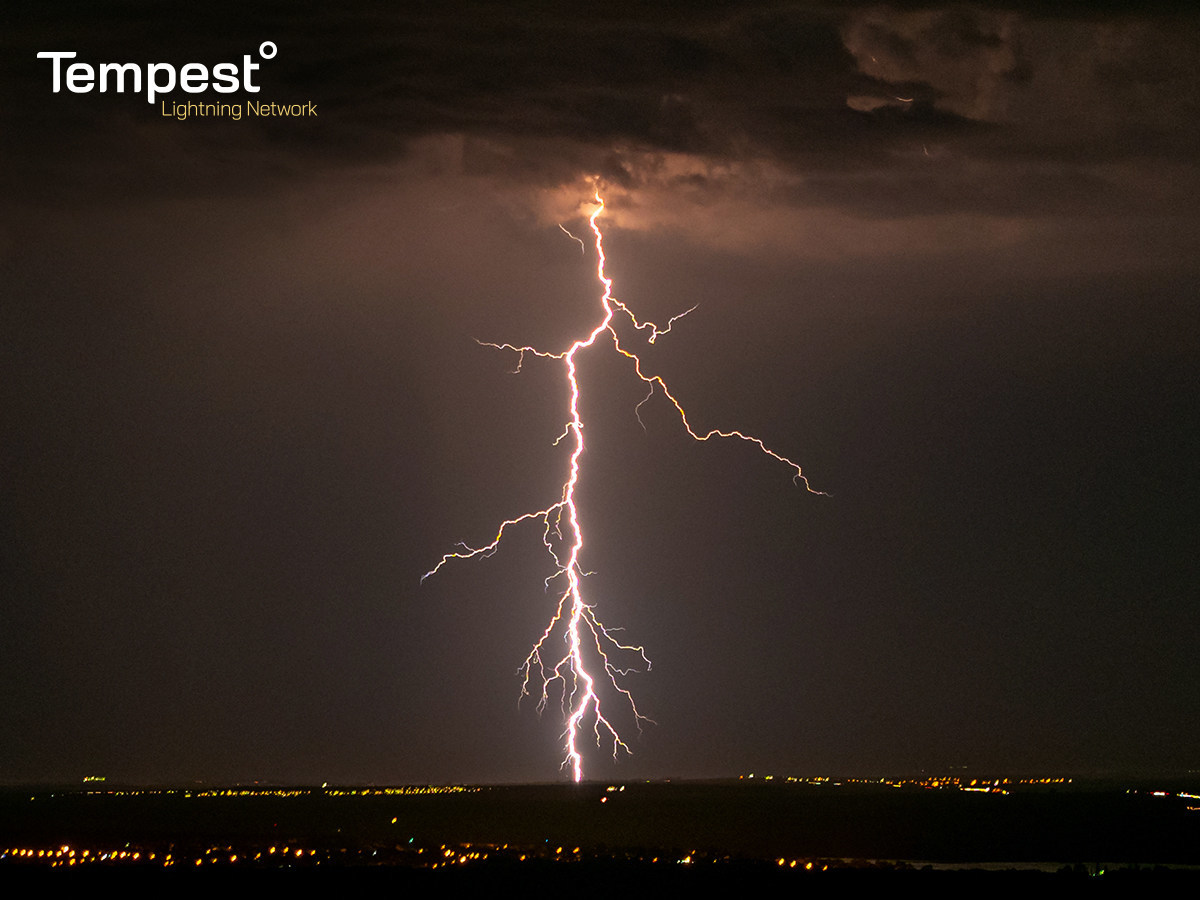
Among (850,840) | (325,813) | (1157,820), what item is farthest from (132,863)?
(1157,820)

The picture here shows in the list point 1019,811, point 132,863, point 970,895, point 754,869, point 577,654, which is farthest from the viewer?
point 1019,811

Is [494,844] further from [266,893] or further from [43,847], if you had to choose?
[266,893]

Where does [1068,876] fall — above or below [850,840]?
above

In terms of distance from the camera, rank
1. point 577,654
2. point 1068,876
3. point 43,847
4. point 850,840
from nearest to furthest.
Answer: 1. point 1068,876
2. point 577,654
3. point 43,847
4. point 850,840

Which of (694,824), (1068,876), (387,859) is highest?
(1068,876)

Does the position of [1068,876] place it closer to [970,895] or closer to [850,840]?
[970,895]

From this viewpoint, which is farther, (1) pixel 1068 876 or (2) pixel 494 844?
(2) pixel 494 844
